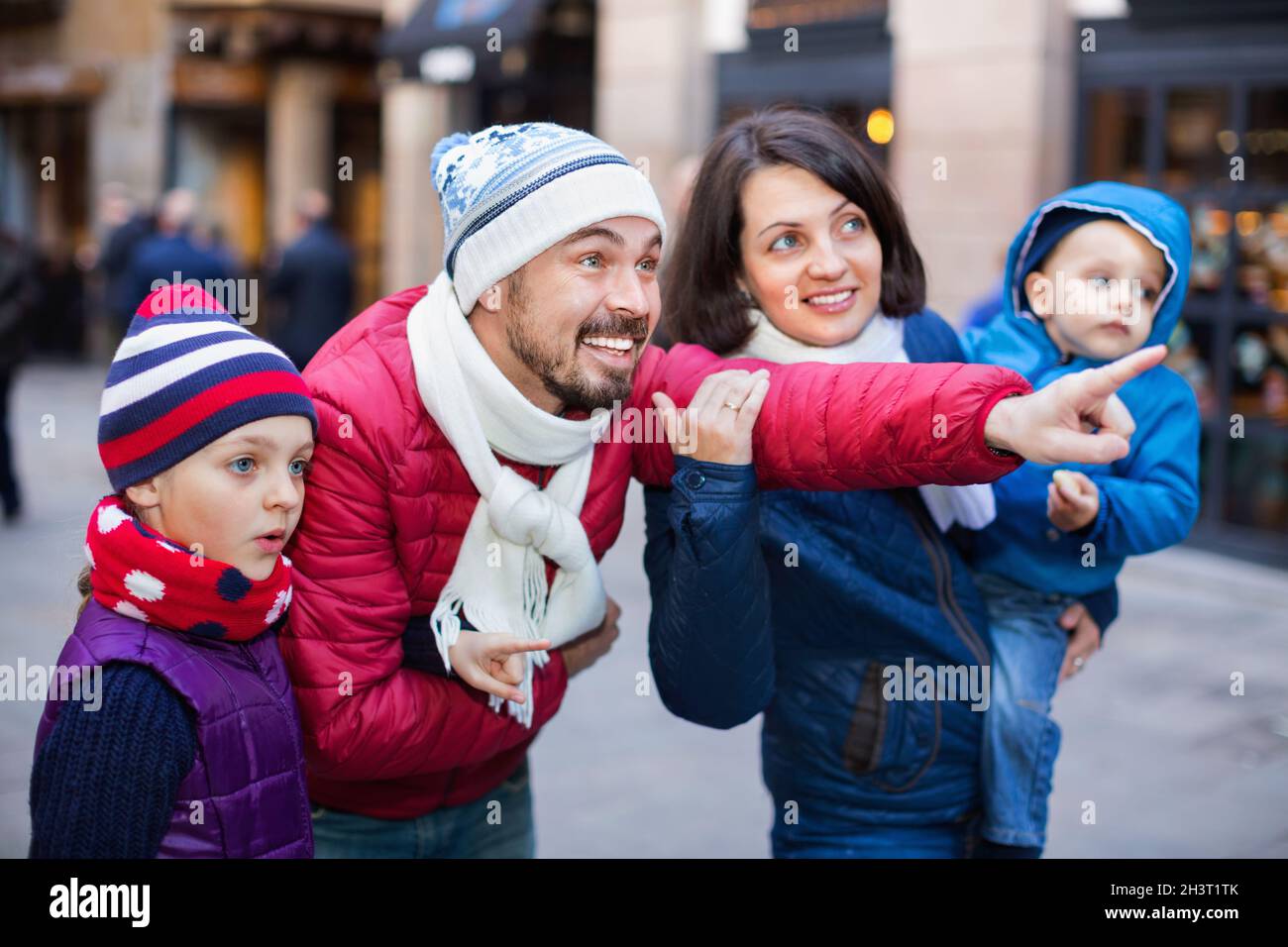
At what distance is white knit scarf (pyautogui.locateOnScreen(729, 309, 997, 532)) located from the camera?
8.29 feet

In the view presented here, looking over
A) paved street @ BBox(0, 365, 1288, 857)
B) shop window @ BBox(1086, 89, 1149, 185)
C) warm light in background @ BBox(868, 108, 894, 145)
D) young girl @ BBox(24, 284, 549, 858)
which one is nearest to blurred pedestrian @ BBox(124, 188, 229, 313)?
paved street @ BBox(0, 365, 1288, 857)

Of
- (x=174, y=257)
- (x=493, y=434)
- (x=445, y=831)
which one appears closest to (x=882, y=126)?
(x=174, y=257)

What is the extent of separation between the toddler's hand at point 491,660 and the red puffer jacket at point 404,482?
10 centimetres

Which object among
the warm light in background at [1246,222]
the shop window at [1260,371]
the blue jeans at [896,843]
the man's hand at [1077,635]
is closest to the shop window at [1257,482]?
the shop window at [1260,371]

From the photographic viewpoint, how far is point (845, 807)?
8.66 feet

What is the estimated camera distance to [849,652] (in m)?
2.60

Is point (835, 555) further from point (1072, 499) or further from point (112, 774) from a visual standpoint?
point (112, 774)

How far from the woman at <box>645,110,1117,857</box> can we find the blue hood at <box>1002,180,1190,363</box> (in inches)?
10.1

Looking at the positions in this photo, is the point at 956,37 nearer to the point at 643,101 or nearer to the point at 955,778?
the point at 643,101

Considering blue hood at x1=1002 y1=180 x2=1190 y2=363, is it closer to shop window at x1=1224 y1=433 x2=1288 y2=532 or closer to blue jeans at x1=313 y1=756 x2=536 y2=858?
blue jeans at x1=313 y1=756 x2=536 y2=858

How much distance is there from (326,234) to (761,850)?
27.8ft

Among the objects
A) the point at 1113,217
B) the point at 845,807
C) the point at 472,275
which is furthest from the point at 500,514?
the point at 1113,217

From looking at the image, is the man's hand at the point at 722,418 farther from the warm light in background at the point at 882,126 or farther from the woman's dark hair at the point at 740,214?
the warm light in background at the point at 882,126

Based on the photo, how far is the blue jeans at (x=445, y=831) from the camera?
8.59ft
